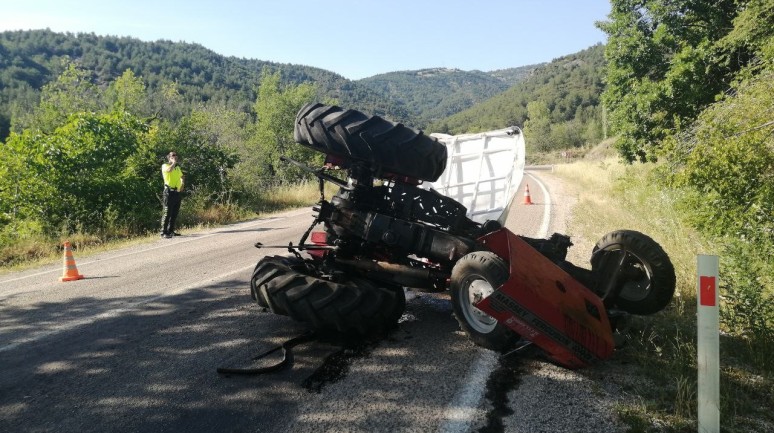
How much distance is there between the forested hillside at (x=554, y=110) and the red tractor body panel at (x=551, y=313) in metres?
73.6

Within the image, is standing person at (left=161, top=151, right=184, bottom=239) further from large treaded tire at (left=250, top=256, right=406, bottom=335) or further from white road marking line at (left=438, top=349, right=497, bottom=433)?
white road marking line at (left=438, top=349, right=497, bottom=433)

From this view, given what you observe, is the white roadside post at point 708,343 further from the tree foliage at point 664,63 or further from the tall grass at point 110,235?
the tree foliage at point 664,63

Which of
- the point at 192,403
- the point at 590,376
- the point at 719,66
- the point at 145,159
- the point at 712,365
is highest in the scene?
the point at 719,66

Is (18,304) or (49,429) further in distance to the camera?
(18,304)

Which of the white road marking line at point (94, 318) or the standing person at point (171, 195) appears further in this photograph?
the standing person at point (171, 195)

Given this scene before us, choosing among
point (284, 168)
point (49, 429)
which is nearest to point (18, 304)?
point (49, 429)

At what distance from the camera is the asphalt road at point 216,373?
110 inches

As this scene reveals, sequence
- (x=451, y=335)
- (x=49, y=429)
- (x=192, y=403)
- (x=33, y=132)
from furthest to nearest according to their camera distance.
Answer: (x=33, y=132), (x=451, y=335), (x=192, y=403), (x=49, y=429)

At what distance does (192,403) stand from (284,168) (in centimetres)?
2480

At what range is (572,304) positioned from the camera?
3295 millimetres

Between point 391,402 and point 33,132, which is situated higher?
point 33,132

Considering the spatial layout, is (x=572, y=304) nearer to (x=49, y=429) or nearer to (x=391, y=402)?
(x=391, y=402)

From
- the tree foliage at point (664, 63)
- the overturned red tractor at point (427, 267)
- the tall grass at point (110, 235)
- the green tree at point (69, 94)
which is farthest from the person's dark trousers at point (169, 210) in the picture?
the green tree at point (69, 94)

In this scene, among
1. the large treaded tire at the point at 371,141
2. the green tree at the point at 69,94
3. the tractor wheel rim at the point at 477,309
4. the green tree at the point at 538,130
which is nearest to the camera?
the tractor wheel rim at the point at 477,309
